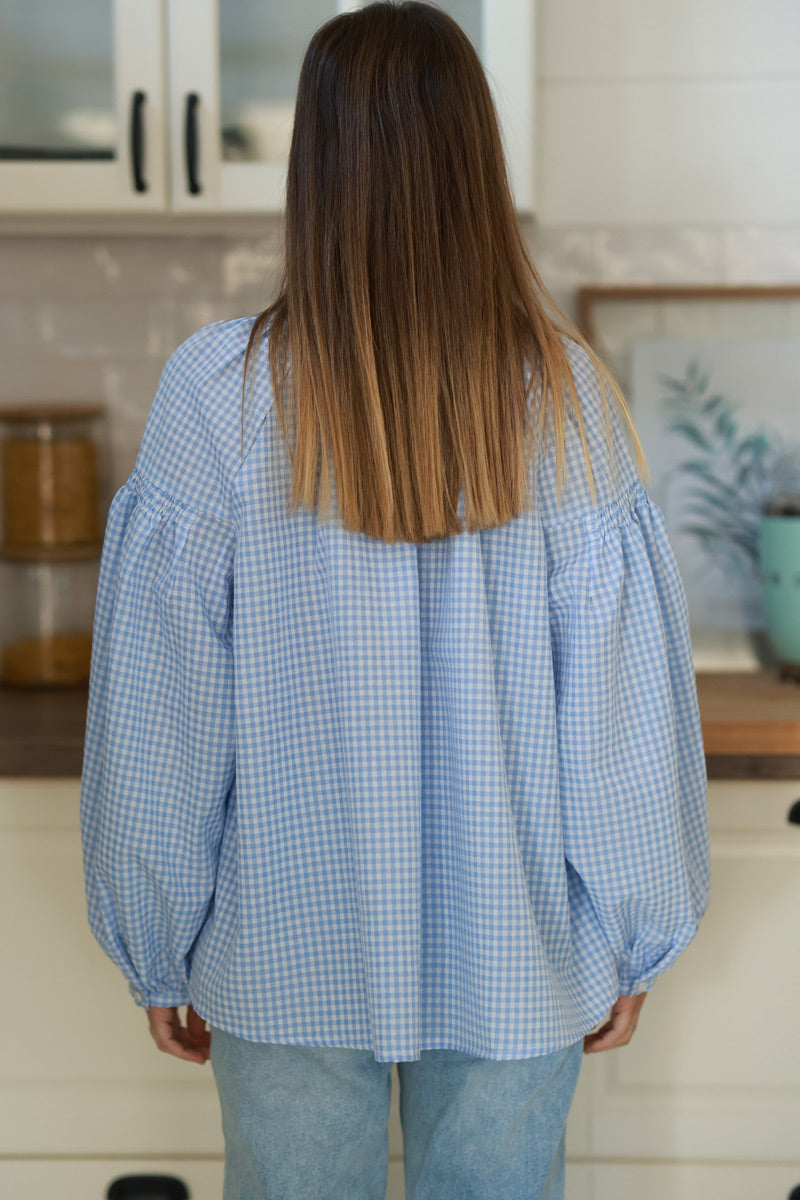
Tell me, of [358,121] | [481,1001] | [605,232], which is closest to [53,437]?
[605,232]

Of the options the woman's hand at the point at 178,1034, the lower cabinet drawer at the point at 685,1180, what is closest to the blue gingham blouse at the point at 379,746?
the woman's hand at the point at 178,1034

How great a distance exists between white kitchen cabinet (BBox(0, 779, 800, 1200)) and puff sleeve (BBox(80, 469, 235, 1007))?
1.54ft

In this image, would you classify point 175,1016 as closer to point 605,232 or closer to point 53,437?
point 53,437

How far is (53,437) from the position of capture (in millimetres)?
1700

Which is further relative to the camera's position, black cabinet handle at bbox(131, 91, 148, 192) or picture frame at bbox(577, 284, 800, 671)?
picture frame at bbox(577, 284, 800, 671)

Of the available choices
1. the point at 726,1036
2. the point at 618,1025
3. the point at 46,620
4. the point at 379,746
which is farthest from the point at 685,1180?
the point at 46,620

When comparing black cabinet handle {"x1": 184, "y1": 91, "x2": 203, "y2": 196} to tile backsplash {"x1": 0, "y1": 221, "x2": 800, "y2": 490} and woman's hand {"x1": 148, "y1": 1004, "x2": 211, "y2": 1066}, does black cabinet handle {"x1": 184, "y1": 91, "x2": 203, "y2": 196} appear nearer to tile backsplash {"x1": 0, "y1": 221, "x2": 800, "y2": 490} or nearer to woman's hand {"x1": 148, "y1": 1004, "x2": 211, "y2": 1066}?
tile backsplash {"x1": 0, "y1": 221, "x2": 800, "y2": 490}

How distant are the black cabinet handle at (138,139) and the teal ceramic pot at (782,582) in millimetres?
964

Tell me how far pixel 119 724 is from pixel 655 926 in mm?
469

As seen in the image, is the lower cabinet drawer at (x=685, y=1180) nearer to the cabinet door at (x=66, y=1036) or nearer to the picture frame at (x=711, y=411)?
the cabinet door at (x=66, y=1036)

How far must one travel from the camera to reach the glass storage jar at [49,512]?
1685 mm

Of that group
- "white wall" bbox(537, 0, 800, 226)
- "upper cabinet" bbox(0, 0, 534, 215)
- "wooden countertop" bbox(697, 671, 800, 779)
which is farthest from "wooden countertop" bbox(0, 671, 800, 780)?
"white wall" bbox(537, 0, 800, 226)

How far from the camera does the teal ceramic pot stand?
1.57m

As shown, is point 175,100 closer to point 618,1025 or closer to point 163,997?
point 163,997
